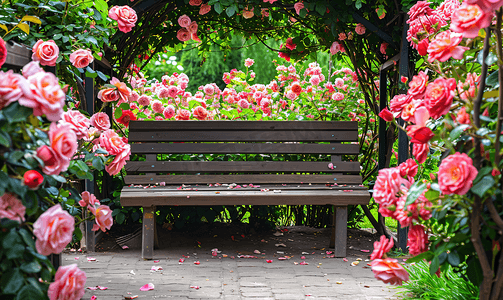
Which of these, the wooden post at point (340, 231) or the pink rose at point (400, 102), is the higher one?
the pink rose at point (400, 102)

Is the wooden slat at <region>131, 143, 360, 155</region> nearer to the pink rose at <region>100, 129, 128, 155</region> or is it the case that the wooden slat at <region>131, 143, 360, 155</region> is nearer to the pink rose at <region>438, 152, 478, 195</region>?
the pink rose at <region>100, 129, 128, 155</region>

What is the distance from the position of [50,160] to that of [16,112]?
6.2 inches

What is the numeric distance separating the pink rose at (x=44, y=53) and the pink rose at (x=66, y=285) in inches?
36.7

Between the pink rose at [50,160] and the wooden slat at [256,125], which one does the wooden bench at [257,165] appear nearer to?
the wooden slat at [256,125]

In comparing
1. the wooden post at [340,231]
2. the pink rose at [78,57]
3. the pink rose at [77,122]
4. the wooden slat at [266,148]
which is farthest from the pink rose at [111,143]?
the wooden post at [340,231]

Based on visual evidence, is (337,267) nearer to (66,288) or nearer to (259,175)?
(259,175)

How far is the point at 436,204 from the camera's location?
1.25 m

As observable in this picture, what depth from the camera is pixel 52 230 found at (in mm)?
1114

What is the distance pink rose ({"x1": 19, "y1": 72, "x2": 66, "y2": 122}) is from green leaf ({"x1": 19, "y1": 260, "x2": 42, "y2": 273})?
0.41 meters

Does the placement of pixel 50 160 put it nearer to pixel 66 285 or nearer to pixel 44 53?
pixel 66 285

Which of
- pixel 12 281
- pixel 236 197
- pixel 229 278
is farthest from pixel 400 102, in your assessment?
pixel 236 197

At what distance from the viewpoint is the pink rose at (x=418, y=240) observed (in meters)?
1.29

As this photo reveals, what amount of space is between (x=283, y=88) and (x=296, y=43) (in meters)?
0.73

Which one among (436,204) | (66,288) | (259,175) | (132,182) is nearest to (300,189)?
(259,175)
